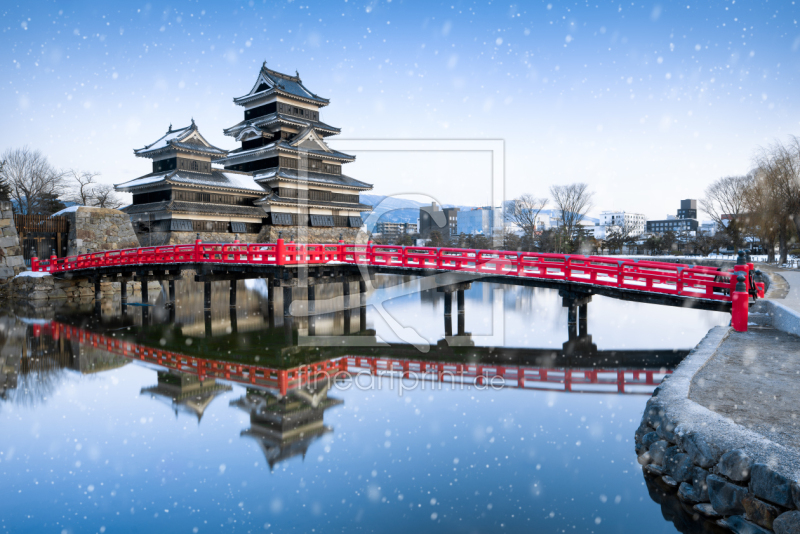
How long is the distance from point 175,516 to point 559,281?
39.3 ft

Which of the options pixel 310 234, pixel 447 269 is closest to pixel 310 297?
pixel 447 269

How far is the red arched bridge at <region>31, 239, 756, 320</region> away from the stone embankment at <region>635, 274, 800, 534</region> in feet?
15.1

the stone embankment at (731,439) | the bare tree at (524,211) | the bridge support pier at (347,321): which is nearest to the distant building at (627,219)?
the bare tree at (524,211)

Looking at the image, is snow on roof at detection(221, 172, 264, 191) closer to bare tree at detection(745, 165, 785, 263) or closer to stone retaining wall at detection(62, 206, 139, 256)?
stone retaining wall at detection(62, 206, 139, 256)

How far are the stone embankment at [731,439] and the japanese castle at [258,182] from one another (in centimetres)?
3351

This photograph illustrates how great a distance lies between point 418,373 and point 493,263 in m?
5.70

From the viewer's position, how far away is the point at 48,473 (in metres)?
Result: 7.47

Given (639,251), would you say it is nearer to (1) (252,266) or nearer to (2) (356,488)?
(1) (252,266)

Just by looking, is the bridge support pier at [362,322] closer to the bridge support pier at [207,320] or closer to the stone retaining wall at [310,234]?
the bridge support pier at [207,320]

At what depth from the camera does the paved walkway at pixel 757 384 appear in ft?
18.2

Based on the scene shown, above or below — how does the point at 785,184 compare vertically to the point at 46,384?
above

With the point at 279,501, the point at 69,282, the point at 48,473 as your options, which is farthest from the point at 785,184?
the point at 69,282

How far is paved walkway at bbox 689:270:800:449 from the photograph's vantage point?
554cm

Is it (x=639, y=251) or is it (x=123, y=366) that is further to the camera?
(x=639, y=251)
